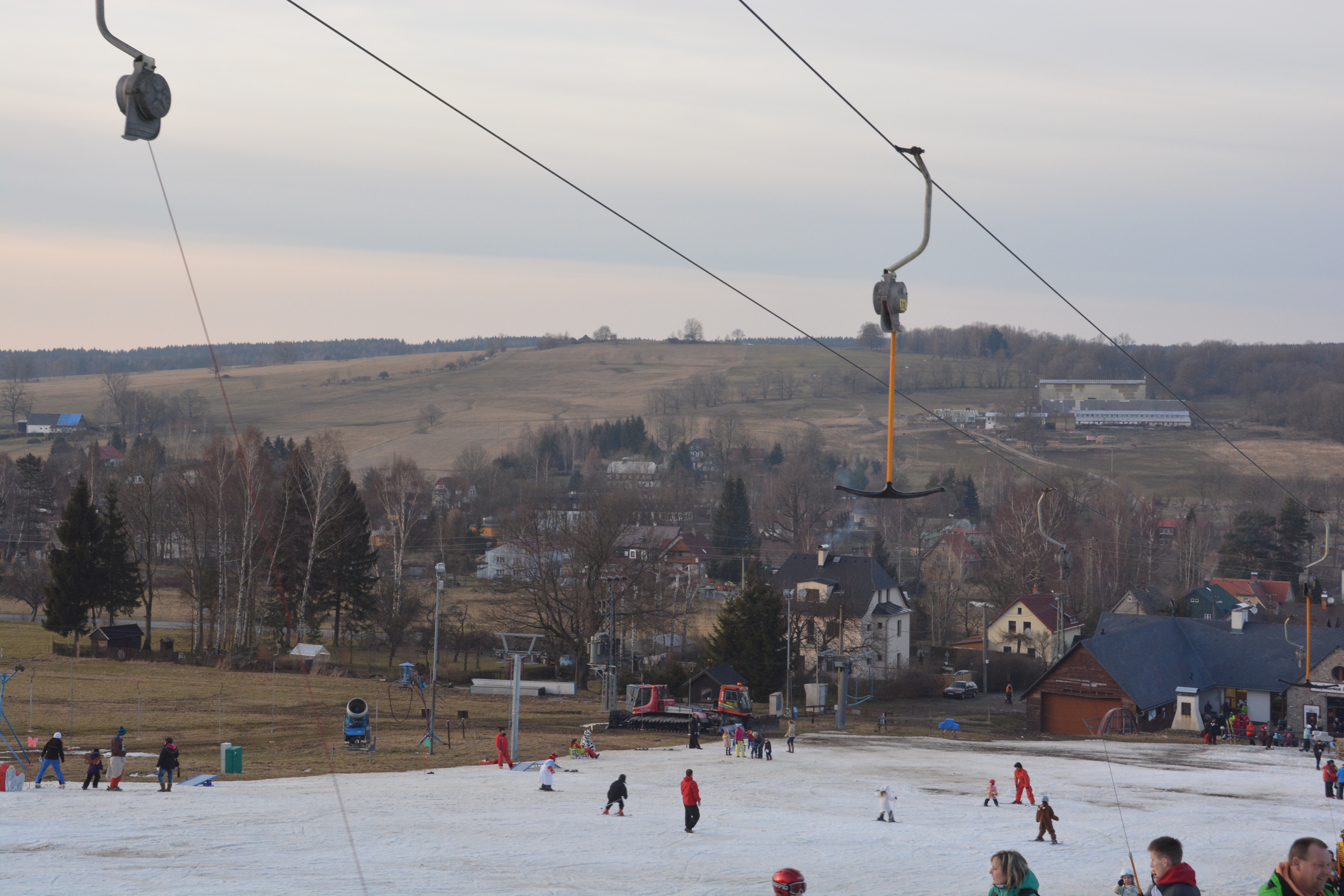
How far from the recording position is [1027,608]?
84375mm

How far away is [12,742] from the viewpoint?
36.3 m

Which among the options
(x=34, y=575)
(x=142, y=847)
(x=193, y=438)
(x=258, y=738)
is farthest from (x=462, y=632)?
(x=193, y=438)

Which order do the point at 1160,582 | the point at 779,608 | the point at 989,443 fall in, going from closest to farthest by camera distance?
the point at 779,608, the point at 1160,582, the point at 989,443

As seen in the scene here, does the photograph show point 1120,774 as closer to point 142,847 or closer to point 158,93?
point 142,847

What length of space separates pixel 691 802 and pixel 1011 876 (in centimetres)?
1607

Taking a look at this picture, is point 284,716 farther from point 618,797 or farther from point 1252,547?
point 1252,547

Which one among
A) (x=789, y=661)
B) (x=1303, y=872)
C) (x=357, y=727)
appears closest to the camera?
(x=1303, y=872)

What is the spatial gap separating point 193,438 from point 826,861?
15556cm

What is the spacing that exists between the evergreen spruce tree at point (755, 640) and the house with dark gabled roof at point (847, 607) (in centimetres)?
464

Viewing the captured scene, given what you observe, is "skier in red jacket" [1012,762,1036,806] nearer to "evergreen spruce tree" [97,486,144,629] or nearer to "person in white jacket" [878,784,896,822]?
"person in white jacket" [878,784,896,822]

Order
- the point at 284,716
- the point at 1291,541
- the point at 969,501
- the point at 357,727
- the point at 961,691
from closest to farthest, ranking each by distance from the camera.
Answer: the point at 357,727 → the point at 284,716 → the point at 961,691 → the point at 1291,541 → the point at 969,501

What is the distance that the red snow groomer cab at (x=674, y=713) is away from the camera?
45.1m

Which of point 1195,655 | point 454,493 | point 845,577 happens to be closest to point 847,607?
point 845,577

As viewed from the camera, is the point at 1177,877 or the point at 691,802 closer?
the point at 1177,877
